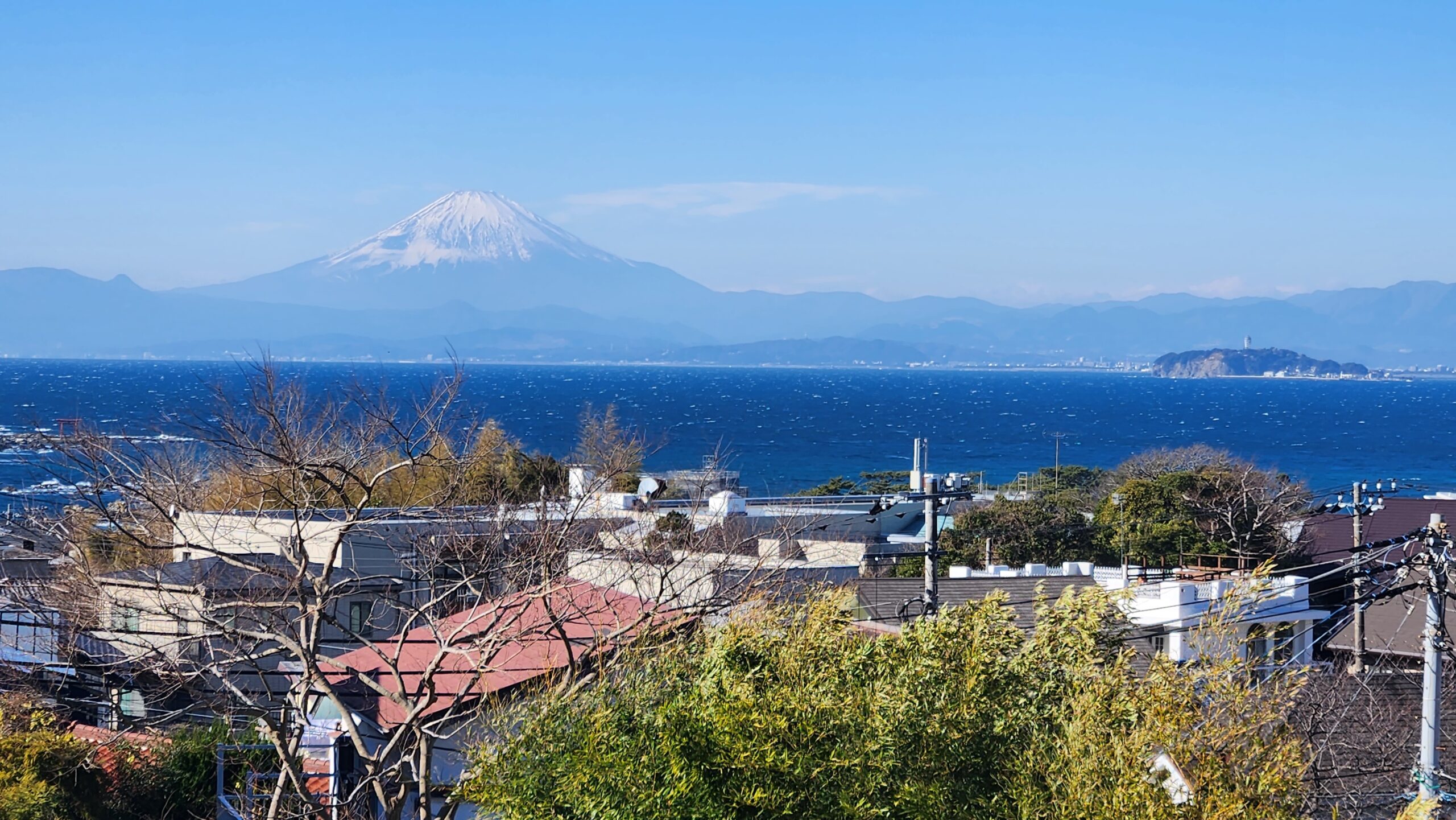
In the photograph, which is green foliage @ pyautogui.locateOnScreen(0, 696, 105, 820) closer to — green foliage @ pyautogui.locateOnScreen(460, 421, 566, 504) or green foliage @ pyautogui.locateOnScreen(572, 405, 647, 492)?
green foliage @ pyautogui.locateOnScreen(572, 405, 647, 492)

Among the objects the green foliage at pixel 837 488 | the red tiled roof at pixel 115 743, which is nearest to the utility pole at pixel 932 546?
the red tiled roof at pixel 115 743

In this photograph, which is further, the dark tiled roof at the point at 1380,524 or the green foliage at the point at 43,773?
the dark tiled roof at the point at 1380,524

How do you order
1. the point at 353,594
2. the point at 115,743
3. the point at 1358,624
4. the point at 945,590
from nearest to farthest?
the point at 115,743, the point at 353,594, the point at 1358,624, the point at 945,590

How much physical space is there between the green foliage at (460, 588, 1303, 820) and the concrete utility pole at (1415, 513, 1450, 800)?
1.01 m

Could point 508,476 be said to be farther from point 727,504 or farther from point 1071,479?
point 1071,479

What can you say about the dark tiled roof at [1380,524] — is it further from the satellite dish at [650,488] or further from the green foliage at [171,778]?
the green foliage at [171,778]

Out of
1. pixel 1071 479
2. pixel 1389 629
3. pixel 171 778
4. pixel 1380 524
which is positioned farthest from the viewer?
pixel 1071 479

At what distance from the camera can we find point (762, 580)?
1490cm

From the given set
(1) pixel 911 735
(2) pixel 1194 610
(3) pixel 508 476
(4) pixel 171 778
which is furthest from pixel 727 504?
(1) pixel 911 735

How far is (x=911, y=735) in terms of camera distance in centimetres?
835

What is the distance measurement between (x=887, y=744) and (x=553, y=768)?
2067 mm

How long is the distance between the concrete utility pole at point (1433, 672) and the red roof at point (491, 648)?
19.1ft

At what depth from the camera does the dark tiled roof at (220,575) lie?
17194mm

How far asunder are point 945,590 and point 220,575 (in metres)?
11.8
